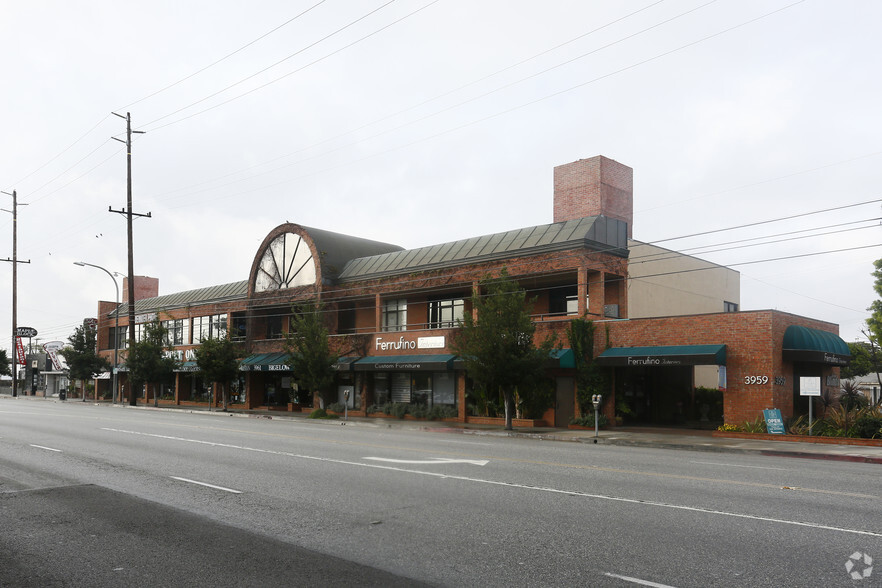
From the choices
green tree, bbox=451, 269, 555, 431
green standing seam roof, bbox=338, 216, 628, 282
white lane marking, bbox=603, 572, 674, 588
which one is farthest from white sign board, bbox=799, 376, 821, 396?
white lane marking, bbox=603, 572, 674, 588

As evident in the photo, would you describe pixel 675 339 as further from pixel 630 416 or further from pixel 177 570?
pixel 177 570

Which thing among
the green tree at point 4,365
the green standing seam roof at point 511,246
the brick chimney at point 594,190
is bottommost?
the green tree at point 4,365

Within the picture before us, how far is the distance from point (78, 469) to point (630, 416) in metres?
21.3

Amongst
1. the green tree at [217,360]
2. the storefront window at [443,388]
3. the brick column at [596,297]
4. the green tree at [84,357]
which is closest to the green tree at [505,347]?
the brick column at [596,297]

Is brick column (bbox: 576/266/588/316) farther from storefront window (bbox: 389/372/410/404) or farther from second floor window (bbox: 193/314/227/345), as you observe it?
second floor window (bbox: 193/314/227/345)

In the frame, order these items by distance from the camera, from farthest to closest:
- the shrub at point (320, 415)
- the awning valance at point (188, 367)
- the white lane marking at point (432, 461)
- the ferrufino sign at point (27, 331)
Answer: the ferrufino sign at point (27, 331) → the awning valance at point (188, 367) → the shrub at point (320, 415) → the white lane marking at point (432, 461)

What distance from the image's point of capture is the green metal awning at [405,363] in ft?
102

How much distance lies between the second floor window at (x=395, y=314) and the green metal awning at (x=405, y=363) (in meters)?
2.74

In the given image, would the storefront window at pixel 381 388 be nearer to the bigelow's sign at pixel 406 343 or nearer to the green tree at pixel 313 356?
the bigelow's sign at pixel 406 343

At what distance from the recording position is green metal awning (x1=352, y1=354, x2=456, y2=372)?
31188mm

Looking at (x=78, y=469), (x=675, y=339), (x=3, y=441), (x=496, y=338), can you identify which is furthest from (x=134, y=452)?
(x=675, y=339)

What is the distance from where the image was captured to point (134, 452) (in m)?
15.7

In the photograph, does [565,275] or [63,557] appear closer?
[63,557]

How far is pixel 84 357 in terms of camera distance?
57.9 m
